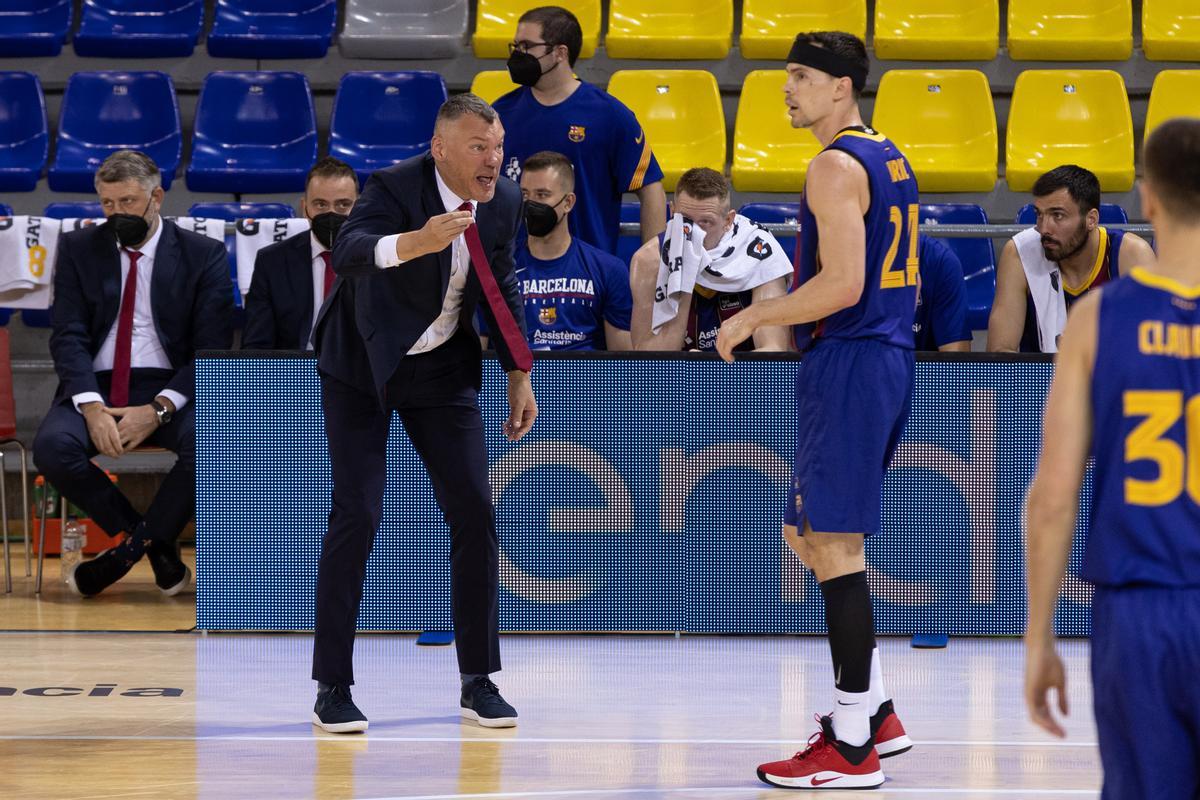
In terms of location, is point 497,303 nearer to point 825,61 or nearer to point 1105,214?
point 825,61

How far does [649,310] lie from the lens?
6621mm

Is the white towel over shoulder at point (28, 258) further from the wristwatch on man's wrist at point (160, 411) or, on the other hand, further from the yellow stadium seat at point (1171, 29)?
the yellow stadium seat at point (1171, 29)

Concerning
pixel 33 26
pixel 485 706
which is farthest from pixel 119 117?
pixel 485 706

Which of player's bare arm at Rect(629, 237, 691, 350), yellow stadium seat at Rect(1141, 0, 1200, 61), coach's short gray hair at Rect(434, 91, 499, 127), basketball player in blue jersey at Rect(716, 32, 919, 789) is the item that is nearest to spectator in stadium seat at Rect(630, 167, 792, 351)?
player's bare arm at Rect(629, 237, 691, 350)

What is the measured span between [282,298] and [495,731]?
3.05 m

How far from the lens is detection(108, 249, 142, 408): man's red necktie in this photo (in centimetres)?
729

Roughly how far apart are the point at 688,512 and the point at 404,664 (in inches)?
49.0

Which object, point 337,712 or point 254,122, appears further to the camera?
point 254,122

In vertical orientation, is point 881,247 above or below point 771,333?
above

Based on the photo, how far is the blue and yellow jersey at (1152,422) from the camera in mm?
2230

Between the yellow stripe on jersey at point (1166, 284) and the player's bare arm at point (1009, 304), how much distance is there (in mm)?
4493

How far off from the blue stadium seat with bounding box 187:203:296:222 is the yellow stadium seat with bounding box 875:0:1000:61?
3.74 metres

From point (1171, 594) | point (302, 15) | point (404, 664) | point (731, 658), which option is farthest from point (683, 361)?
point (302, 15)

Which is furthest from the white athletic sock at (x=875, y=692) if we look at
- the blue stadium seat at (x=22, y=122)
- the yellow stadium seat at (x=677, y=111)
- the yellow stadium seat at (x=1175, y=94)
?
the blue stadium seat at (x=22, y=122)
